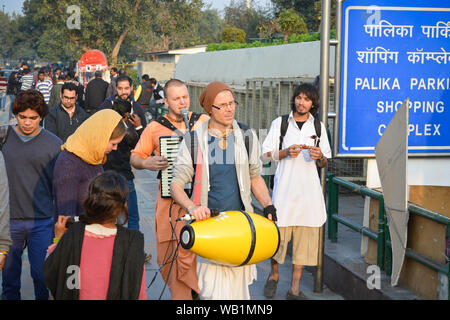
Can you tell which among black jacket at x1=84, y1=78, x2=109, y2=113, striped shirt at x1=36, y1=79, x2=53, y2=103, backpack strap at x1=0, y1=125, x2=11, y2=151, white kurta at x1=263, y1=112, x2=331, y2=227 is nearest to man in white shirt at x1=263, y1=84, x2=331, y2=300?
white kurta at x1=263, y1=112, x2=331, y2=227

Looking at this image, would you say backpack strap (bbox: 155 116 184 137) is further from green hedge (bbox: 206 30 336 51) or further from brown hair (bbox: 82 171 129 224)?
green hedge (bbox: 206 30 336 51)

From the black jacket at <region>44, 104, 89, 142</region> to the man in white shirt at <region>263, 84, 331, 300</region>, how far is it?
2.75 m

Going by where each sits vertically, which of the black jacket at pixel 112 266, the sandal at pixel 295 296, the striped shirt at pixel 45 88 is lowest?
the sandal at pixel 295 296

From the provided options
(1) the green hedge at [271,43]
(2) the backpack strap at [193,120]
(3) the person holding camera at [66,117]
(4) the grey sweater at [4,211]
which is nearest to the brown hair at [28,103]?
(4) the grey sweater at [4,211]

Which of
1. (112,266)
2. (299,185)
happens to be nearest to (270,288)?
(299,185)

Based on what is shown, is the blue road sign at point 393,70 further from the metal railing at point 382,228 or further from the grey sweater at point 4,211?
the grey sweater at point 4,211

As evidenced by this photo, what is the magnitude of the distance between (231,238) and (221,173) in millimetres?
654

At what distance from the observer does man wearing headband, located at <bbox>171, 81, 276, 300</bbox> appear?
4.25m

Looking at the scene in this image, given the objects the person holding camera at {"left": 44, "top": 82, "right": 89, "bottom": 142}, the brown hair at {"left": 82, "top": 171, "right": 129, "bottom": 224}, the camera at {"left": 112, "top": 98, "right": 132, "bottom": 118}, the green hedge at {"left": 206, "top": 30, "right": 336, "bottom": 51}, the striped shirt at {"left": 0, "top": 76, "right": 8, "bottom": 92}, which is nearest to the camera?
the brown hair at {"left": 82, "top": 171, "right": 129, "bottom": 224}

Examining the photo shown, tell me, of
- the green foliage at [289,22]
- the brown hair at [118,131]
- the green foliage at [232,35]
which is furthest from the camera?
the green foliage at [232,35]

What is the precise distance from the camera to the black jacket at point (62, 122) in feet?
25.3

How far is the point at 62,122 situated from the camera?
771 centimetres

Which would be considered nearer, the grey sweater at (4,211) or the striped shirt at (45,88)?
the grey sweater at (4,211)

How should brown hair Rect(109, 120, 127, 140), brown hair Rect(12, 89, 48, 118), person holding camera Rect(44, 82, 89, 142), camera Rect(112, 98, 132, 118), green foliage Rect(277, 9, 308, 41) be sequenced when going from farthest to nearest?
green foliage Rect(277, 9, 308, 41) < person holding camera Rect(44, 82, 89, 142) < camera Rect(112, 98, 132, 118) < brown hair Rect(12, 89, 48, 118) < brown hair Rect(109, 120, 127, 140)
